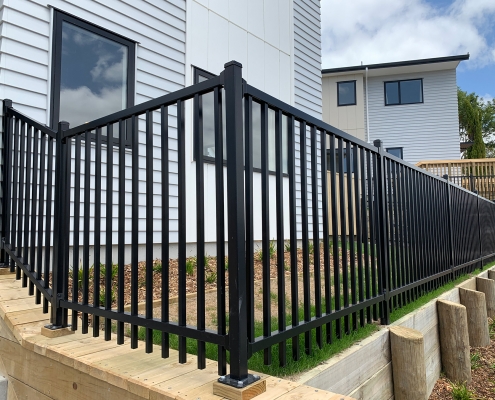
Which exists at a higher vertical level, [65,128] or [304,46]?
[304,46]

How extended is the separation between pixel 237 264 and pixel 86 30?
12.7 feet

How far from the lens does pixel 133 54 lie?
4898 millimetres

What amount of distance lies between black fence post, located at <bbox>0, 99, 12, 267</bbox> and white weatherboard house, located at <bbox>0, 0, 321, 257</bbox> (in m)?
0.26

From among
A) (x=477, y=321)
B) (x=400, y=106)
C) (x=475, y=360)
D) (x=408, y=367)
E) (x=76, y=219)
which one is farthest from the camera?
(x=400, y=106)

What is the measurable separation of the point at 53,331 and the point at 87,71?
3.04m

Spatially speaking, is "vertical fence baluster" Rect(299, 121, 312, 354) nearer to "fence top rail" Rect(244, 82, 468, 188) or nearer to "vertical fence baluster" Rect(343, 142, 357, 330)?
"fence top rail" Rect(244, 82, 468, 188)

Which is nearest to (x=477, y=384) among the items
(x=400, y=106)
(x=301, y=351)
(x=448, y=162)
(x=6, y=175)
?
(x=301, y=351)

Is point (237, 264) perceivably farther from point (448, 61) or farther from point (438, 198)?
point (448, 61)

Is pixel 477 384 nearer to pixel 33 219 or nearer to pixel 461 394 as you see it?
pixel 461 394

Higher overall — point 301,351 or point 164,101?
point 164,101

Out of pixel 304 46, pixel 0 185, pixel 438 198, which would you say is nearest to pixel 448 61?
pixel 304 46

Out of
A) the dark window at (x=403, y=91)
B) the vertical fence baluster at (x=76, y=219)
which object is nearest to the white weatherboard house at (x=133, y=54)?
the vertical fence baluster at (x=76, y=219)

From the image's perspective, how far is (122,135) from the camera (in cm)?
216

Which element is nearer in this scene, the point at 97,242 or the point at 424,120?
the point at 97,242
